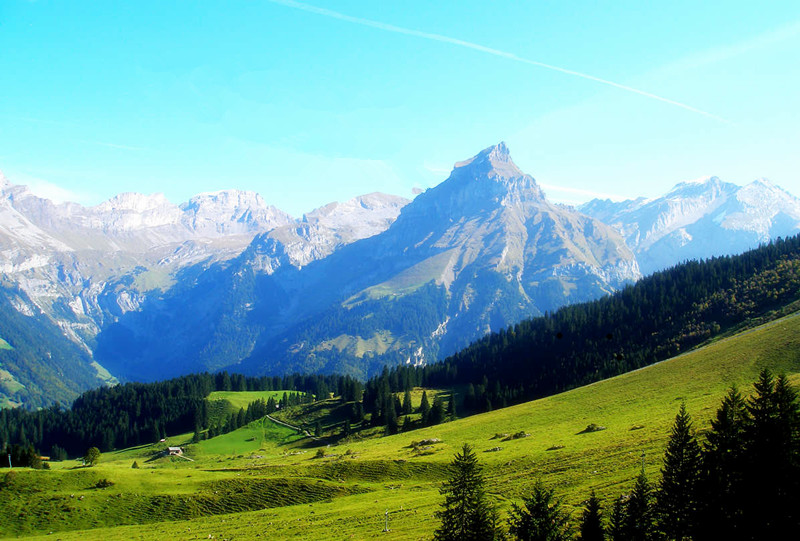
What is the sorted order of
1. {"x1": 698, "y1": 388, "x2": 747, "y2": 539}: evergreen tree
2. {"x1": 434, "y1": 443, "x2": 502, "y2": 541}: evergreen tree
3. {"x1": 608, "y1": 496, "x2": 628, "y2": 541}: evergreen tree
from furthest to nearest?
{"x1": 434, "y1": 443, "x2": 502, "y2": 541}: evergreen tree → {"x1": 608, "y1": 496, "x2": 628, "y2": 541}: evergreen tree → {"x1": 698, "y1": 388, "x2": 747, "y2": 539}: evergreen tree

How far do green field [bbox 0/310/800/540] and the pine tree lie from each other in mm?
8393

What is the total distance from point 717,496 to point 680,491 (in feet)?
8.43

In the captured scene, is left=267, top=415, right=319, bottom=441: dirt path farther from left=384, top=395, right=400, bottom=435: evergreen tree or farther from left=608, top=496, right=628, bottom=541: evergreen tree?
left=608, top=496, right=628, bottom=541: evergreen tree

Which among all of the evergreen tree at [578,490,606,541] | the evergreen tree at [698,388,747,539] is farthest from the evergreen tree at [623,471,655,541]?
the evergreen tree at [698,388,747,539]

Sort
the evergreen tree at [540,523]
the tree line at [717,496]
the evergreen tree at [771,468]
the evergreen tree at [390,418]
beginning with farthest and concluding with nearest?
the evergreen tree at [390,418]
the evergreen tree at [540,523]
the tree line at [717,496]
the evergreen tree at [771,468]

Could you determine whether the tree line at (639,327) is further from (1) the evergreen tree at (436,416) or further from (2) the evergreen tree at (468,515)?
(2) the evergreen tree at (468,515)

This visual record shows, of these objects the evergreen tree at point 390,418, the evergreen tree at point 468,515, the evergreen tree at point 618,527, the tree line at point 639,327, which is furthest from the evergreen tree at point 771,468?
the evergreen tree at point 390,418

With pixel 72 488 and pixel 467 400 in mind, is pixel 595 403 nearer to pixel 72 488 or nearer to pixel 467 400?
pixel 467 400

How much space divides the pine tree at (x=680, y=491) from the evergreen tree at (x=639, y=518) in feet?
4.53

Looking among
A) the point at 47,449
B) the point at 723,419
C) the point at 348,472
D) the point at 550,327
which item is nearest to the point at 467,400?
the point at 550,327

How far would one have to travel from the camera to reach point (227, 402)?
198 m

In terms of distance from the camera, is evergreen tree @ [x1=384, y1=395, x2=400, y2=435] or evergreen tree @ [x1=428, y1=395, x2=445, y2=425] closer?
evergreen tree @ [x1=384, y1=395, x2=400, y2=435]

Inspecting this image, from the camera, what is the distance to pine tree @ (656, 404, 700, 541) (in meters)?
32.4

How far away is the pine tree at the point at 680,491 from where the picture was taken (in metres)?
32.4
